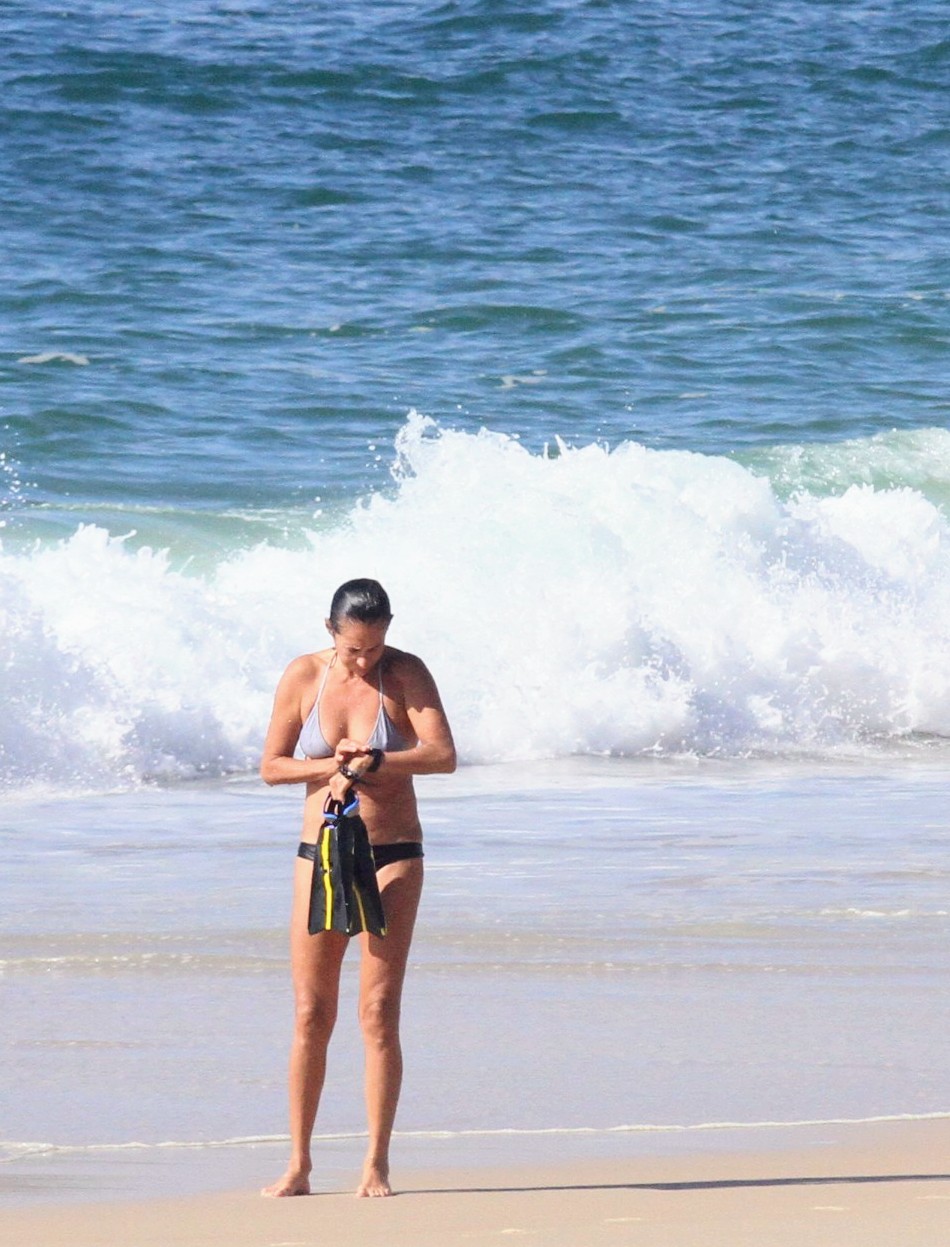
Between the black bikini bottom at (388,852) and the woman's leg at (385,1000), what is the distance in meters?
0.01

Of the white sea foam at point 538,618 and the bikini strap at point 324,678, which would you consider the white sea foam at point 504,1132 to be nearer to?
the bikini strap at point 324,678

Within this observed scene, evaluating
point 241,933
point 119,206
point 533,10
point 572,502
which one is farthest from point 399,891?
point 533,10

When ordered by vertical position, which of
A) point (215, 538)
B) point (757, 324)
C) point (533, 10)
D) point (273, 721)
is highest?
point (533, 10)

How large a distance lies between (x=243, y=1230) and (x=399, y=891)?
77 cm

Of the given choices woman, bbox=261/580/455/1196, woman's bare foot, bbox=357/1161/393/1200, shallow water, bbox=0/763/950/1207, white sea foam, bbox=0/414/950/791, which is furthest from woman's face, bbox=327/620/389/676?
white sea foam, bbox=0/414/950/791

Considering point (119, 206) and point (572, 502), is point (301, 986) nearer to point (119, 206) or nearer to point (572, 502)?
point (572, 502)

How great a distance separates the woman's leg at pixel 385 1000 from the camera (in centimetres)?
446

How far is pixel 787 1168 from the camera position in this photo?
459 centimetres

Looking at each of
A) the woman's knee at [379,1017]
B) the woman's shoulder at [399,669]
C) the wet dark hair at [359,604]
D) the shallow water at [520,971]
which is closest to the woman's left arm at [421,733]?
the woman's shoulder at [399,669]

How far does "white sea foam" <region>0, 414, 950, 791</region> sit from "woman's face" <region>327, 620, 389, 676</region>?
17.4 feet

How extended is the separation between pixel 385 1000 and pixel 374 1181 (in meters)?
0.37

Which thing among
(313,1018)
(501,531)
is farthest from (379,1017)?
(501,531)

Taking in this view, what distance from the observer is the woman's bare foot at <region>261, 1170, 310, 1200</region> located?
438 cm

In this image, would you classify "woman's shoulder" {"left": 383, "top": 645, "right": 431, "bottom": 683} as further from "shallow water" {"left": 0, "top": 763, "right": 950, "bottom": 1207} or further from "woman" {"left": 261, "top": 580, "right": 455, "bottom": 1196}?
"shallow water" {"left": 0, "top": 763, "right": 950, "bottom": 1207}
